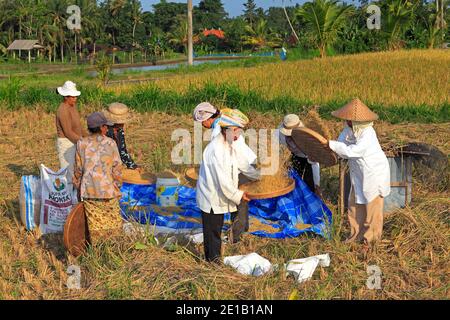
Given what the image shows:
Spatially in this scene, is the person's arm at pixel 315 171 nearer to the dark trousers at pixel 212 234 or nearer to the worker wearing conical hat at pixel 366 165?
the worker wearing conical hat at pixel 366 165

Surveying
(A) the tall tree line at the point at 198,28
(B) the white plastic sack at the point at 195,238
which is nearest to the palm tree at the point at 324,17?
(A) the tall tree line at the point at 198,28

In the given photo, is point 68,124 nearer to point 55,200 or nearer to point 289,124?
point 55,200

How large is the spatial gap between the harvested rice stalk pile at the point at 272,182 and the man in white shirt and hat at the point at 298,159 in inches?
11.6

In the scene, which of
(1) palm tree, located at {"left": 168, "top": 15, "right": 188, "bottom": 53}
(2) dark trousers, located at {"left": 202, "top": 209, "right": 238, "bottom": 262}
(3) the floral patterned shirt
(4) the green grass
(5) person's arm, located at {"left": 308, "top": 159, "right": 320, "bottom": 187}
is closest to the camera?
(2) dark trousers, located at {"left": 202, "top": 209, "right": 238, "bottom": 262}

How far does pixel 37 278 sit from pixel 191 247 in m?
1.14

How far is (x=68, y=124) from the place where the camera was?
558 cm

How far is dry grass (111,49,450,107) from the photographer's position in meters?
11.2

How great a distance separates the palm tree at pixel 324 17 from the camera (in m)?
23.2

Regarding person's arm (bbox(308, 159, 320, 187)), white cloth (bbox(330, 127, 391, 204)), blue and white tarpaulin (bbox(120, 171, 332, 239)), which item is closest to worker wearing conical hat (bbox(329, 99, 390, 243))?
white cloth (bbox(330, 127, 391, 204))

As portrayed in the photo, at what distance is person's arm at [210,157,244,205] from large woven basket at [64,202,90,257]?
1.06m

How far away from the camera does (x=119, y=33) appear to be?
141ft

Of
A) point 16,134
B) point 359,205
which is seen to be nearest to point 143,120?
point 16,134

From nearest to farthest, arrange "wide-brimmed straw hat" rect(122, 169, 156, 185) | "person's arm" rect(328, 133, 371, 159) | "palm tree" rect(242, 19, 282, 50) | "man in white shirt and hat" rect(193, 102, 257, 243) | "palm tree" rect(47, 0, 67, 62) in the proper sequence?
1. "person's arm" rect(328, 133, 371, 159)
2. "man in white shirt and hat" rect(193, 102, 257, 243)
3. "wide-brimmed straw hat" rect(122, 169, 156, 185)
4. "palm tree" rect(47, 0, 67, 62)
5. "palm tree" rect(242, 19, 282, 50)

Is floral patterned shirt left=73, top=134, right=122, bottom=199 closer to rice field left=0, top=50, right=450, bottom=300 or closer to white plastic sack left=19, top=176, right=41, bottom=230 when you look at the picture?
rice field left=0, top=50, right=450, bottom=300
